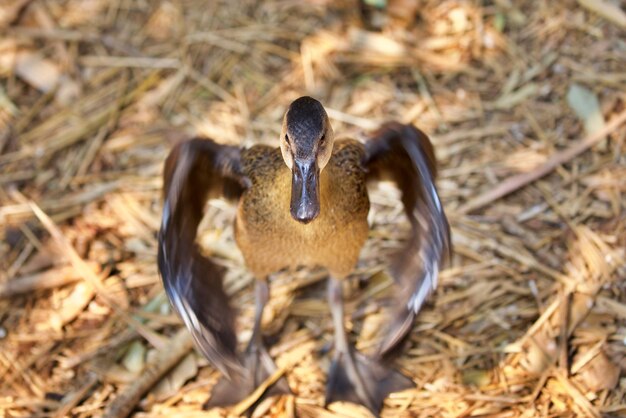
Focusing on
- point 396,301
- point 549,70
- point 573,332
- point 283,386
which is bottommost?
point 283,386

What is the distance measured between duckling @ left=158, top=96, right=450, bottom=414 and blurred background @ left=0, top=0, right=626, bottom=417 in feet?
1.16

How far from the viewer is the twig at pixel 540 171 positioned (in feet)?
13.4

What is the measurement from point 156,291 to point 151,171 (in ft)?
2.82

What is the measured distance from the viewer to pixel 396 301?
3205mm

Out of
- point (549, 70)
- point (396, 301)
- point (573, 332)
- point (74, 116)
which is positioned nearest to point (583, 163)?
point (549, 70)

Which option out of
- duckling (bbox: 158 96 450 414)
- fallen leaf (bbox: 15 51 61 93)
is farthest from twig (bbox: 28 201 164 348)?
fallen leaf (bbox: 15 51 61 93)

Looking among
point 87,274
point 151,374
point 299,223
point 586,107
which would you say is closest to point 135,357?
point 151,374

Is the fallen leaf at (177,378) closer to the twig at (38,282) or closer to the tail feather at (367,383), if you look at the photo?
the tail feather at (367,383)

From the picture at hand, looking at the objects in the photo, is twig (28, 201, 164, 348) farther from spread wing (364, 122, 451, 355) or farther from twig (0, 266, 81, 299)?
spread wing (364, 122, 451, 355)

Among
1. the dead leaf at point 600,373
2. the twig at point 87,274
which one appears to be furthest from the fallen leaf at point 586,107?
the twig at point 87,274

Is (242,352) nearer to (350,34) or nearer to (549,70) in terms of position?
(350,34)

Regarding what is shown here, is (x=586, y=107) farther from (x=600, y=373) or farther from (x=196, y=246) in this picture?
(x=196, y=246)

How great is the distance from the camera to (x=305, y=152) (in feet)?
8.89

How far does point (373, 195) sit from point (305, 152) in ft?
5.16
